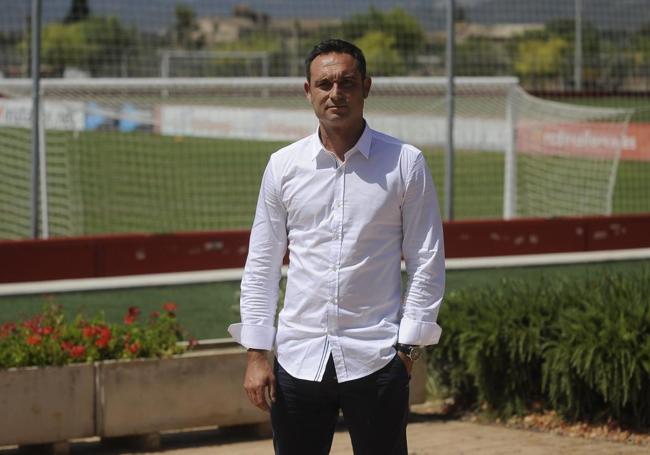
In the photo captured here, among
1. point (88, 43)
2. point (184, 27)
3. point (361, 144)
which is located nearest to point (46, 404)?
point (361, 144)

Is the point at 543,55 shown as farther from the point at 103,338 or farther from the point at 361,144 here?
the point at 361,144

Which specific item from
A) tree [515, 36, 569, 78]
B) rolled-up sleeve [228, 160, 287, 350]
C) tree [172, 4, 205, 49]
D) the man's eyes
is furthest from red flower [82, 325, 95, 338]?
tree [515, 36, 569, 78]

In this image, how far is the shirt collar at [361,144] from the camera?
12.2ft

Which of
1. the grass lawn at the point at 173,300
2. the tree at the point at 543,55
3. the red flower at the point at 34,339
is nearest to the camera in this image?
the red flower at the point at 34,339

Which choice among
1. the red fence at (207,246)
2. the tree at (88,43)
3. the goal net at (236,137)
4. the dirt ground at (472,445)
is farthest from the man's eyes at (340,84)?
the tree at (88,43)

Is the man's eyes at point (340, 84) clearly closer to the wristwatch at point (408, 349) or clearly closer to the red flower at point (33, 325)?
the wristwatch at point (408, 349)

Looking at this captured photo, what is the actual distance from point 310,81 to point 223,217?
15030 millimetres

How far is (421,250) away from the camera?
3729mm

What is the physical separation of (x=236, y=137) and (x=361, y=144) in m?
14.1

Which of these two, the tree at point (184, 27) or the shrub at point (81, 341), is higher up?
the tree at point (184, 27)

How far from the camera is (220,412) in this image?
675 centimetres

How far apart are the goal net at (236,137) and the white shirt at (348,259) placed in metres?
7.62

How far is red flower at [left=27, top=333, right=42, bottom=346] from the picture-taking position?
6434mm

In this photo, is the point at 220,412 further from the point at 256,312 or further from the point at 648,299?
the point at 256,312
